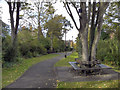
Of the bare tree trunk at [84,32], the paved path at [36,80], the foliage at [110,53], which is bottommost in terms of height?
the paved path at [36,80]

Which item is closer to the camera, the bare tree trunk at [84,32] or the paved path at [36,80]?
the paved path at [36,80]

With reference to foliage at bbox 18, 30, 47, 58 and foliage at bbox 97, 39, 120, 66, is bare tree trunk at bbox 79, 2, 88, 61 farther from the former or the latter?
foliage at bbox 18, 30, 47, 58

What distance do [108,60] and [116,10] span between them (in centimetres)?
724

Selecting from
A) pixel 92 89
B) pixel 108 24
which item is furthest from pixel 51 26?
pixel 92 89

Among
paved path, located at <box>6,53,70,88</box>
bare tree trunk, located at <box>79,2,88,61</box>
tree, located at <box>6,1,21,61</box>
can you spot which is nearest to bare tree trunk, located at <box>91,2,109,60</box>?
bare tree trunk, located at <box>79,2,88,61</box>

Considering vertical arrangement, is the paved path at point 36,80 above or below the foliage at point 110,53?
below

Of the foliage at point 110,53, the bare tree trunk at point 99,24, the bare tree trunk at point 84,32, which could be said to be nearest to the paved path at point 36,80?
the bare tree trunk at point 84,32

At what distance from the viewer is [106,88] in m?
4.40

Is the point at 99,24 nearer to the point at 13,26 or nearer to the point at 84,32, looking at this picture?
the point at 84,32

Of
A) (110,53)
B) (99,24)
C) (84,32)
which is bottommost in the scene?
(110,53)

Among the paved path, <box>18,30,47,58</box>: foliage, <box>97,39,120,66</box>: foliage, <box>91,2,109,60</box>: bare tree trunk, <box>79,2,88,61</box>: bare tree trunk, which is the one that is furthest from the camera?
<box>18,30,47,58</box>: foliage

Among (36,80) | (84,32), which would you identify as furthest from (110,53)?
(36,80)

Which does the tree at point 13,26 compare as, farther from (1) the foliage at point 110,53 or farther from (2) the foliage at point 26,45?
(1) the foliage at point 110,53

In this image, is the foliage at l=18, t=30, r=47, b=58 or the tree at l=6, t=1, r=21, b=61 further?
the foliage at l=18, t=30, r=47, b=58
